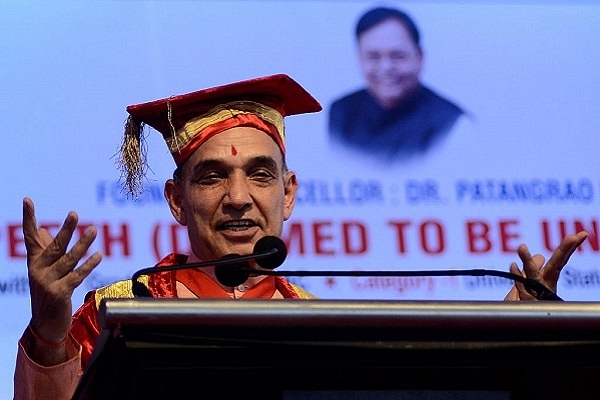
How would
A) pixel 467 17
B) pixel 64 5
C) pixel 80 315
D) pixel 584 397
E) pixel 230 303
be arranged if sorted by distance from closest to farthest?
pixel 230 303, pixel 584 397, pixel 80 315, pixel 64 5, pixel 467 17

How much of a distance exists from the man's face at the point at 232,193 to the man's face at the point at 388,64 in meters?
1.24

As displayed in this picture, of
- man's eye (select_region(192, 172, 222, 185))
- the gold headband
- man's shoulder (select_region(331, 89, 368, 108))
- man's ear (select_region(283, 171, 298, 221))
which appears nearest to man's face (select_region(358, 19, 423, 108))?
man's shoulder (select_region(331, 89, 368, 108))

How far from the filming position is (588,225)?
3.88 m

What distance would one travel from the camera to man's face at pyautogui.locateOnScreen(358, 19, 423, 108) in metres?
3.93

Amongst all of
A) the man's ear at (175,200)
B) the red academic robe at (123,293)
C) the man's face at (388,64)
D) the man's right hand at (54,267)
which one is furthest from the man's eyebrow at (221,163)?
the man's face at (388,64)

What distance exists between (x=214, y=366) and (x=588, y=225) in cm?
253

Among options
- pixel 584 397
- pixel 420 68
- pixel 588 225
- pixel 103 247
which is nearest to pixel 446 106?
pixel 420 68

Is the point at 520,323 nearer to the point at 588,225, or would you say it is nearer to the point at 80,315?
the point at 80,315

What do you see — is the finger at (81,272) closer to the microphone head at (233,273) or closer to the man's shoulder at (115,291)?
the microphone head at (233,273)

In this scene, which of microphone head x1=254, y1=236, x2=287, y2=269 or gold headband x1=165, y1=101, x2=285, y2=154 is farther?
gold headband x1=165, y1=101, x2=285, y2=154

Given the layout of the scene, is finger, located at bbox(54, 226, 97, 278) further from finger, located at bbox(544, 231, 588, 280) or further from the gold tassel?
the gold tassel

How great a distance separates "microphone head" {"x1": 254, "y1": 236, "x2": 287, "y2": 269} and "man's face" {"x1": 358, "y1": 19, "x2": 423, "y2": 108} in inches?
83.0

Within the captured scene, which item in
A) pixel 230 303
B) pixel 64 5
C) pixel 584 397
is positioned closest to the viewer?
pixel 230 303

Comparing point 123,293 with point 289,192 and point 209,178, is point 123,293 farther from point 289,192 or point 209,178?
point 289,192
